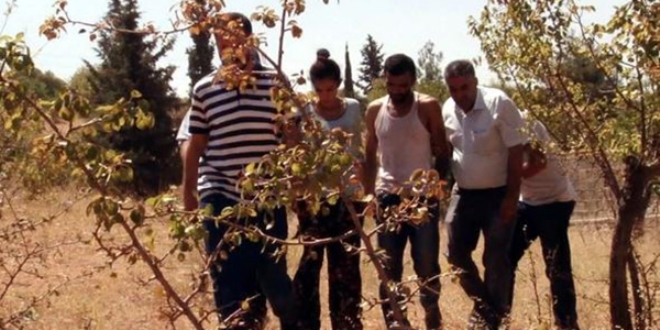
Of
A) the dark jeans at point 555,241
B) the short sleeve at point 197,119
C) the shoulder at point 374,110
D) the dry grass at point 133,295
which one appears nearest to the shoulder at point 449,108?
the shoulder at point 374,110

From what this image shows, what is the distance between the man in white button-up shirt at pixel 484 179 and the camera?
621 cm

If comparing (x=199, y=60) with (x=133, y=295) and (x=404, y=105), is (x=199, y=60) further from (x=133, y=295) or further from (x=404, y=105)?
(x=404, y=105)

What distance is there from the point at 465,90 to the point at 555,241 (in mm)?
1048

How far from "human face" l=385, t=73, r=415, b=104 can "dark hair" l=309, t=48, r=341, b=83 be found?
0.82 feet

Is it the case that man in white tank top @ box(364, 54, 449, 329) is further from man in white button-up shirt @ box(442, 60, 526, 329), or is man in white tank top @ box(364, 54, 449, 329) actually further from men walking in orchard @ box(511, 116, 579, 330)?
men walking in orchard @ box(511, 116, 579, 330)

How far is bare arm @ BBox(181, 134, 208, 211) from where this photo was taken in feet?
17.5

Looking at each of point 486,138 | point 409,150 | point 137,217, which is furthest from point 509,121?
point 137,217

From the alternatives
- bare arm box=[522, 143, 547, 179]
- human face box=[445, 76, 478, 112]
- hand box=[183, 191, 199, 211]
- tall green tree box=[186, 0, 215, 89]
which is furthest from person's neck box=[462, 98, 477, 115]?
tall green tree box=[186, 0, 215, 89]

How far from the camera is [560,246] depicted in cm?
680

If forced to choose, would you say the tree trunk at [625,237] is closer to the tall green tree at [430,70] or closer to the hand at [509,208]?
the hand at [509,208]

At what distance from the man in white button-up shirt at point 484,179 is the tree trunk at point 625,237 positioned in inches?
54.2

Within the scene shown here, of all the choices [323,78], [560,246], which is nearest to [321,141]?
[323,78]

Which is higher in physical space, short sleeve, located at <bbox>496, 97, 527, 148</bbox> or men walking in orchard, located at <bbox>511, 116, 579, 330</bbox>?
short sleeve, located at <bbox>496, 97, 527, 148</bbox>

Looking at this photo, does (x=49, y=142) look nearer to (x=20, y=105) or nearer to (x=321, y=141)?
(x=20, y=105)
